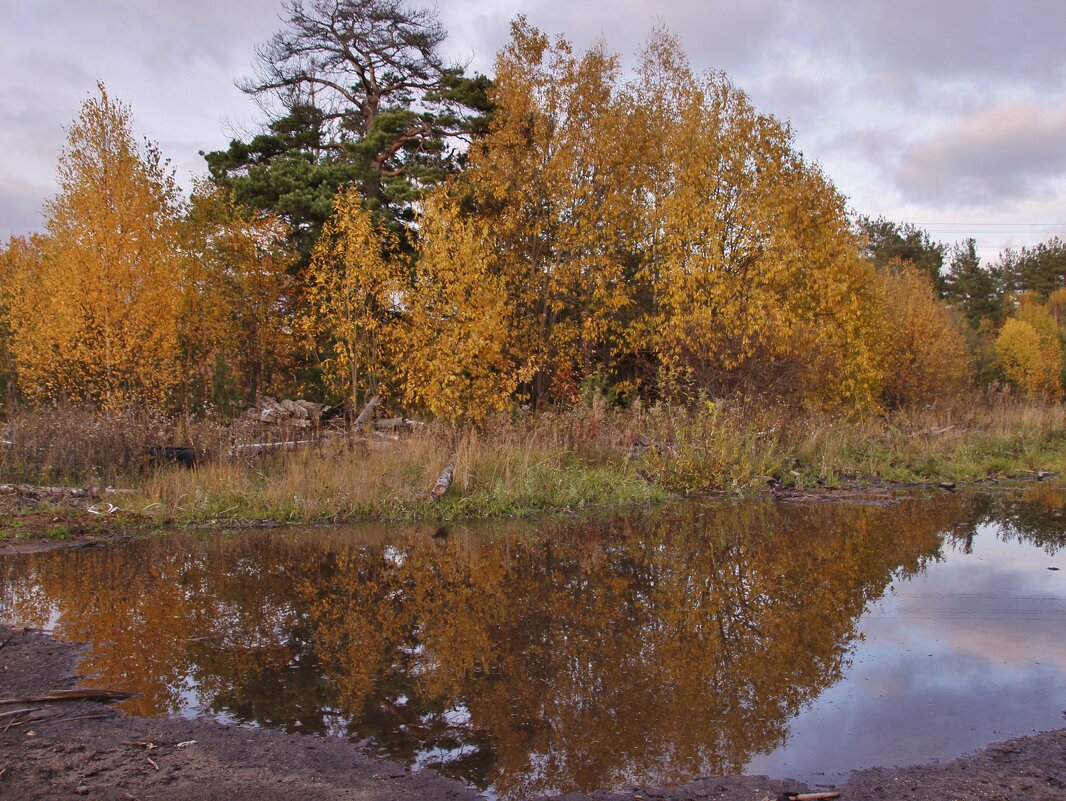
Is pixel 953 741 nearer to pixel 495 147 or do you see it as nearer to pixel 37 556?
pixel 37 556

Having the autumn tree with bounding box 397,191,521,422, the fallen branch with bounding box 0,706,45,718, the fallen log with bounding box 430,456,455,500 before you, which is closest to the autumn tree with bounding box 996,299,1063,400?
the autumn tree with bounding box 397,191,521,422

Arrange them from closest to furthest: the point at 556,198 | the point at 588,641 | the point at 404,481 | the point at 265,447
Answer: the point at 588,641
the point at 404,481
the point at 265,447
the point at 556,198

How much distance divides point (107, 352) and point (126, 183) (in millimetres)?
4151

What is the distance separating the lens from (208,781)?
10.7ft

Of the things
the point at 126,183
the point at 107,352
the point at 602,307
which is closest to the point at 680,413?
the point at 602,307

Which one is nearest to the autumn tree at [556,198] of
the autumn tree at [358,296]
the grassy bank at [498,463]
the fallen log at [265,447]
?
the autumn tree at [358,296]

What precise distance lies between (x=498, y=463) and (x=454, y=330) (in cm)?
407

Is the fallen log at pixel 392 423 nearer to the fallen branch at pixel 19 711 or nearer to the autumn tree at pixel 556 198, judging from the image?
the autumn tree at pixel 556 198

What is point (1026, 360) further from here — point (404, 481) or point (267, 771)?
point (267, 771)

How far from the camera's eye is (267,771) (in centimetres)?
337

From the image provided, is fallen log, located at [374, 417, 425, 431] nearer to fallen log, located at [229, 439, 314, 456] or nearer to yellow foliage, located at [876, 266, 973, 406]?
fallen log, located at [229, 439, 314, 456]

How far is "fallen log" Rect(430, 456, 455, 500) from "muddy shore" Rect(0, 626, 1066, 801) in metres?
6.81

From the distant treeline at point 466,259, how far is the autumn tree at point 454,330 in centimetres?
7

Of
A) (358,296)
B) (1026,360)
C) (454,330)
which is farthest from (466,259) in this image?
(1026,360)
